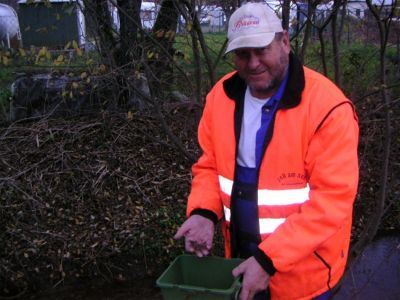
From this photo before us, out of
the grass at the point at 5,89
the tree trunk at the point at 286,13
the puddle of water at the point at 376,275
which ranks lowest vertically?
the puddle of water at the point at 376,275

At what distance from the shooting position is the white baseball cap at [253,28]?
2.09m

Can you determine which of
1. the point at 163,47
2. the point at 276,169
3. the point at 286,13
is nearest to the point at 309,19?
the point at 286,13

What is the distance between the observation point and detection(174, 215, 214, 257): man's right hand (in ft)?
7.75

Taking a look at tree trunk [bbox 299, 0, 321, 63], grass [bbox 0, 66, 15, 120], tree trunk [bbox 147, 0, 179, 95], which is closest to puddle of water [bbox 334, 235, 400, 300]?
tree trunk [bbox 299, 0, 321, 63]

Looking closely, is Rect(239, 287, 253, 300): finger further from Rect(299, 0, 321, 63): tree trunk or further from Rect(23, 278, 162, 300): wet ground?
Rect(23, 278, 162, 300): wet ground

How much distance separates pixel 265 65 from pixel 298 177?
47 cm

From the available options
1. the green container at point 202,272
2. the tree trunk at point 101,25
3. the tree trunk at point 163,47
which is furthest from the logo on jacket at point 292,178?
the tree trunk at point 101,25

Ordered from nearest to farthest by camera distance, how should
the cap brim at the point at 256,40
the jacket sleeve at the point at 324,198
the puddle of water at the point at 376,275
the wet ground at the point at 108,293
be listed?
the jacket sleeve at the point at 324,198
the cap brim at the point at 256,40
the puddle of water at the point at 376,275
the wet ground at the point at 108,293

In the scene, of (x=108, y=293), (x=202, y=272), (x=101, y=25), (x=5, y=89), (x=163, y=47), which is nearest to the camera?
(x=202, y=272)

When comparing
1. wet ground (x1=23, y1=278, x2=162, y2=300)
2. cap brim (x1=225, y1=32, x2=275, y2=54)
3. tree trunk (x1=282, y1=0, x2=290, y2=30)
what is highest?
tree trunk (x1=282, y1=0, x2=290, y2=30)

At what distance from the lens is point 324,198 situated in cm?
193

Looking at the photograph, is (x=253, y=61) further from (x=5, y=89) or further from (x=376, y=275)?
(x=5, y=89)

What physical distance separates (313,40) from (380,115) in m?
0.87

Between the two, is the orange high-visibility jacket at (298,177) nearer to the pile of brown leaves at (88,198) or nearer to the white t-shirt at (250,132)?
the white t-shirt at (250,132)
